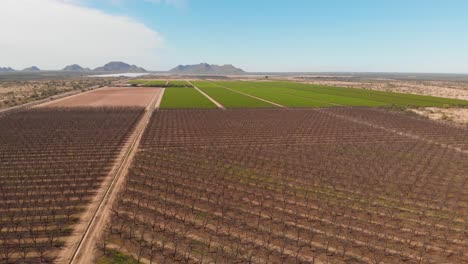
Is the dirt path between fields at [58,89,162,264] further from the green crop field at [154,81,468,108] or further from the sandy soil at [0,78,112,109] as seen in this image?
the sandy soil at [0,78,112,109]

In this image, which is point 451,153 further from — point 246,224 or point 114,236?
point 114,236

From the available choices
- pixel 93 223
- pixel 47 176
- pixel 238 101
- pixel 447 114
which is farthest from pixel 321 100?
pixel 93 223

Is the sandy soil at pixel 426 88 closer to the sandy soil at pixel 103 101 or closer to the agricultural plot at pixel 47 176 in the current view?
the sandy soil at pixel 103 101

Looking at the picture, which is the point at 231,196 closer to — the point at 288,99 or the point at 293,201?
the point at 293,201

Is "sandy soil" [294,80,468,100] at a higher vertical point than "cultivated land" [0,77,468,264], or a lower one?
higher

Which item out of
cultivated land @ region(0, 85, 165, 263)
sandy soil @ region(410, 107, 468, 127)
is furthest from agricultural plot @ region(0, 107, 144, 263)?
sandy soil @ region(410, 107, 468, 127)

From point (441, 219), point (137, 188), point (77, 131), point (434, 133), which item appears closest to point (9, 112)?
point (77, 131)
